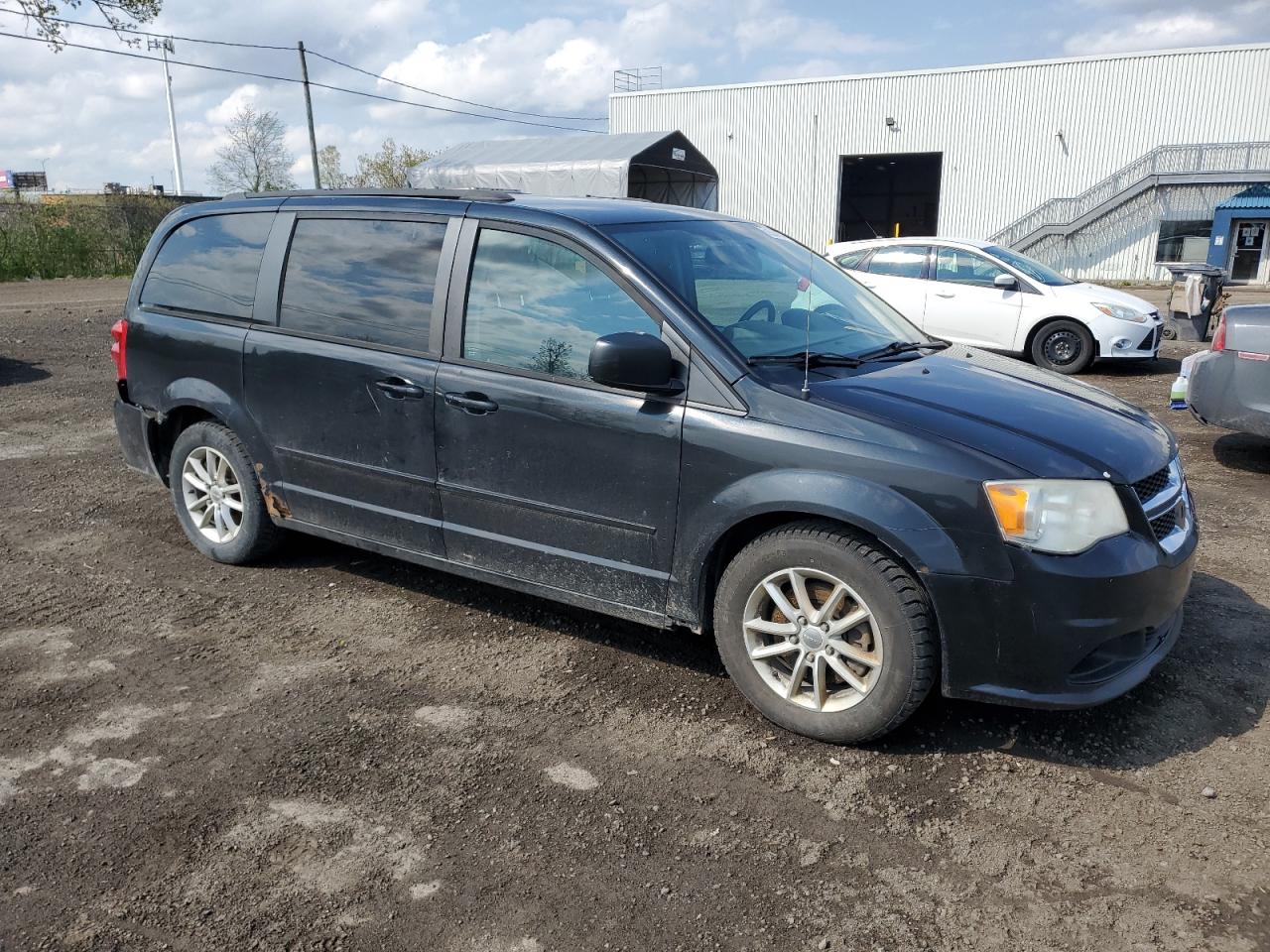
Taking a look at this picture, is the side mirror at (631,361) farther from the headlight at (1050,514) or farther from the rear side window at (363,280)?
the headlight at (1050,514)

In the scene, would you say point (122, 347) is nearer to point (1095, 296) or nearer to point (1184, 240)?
point (1095, 296)

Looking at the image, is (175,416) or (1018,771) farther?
(175,416)

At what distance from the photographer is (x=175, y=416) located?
5145 mm

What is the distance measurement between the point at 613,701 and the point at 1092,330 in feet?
31.3

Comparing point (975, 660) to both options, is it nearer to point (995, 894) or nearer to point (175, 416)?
point (995, 894)

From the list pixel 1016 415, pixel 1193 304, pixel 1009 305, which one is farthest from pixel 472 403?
pixel 1193 304

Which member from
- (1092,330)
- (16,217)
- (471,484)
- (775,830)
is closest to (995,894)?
(775,830)

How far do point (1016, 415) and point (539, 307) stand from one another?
183cm

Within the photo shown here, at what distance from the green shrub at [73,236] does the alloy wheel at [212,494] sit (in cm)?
2319

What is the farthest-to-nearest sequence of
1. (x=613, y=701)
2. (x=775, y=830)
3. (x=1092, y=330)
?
(x=1092, y=330), (x=613, y=701), (x=775, y=830)

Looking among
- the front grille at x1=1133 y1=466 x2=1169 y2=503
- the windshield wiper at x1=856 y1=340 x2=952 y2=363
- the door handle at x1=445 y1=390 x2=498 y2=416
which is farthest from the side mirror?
the front grille at x1=1133 y1=466 x2=1169 y2=503

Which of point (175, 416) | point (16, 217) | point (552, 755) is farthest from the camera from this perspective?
point (16, 217)

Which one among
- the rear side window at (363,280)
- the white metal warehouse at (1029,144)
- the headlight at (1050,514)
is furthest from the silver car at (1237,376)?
the white metal warehouse at (1029,144)

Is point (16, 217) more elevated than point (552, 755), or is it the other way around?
point (16, 217)
